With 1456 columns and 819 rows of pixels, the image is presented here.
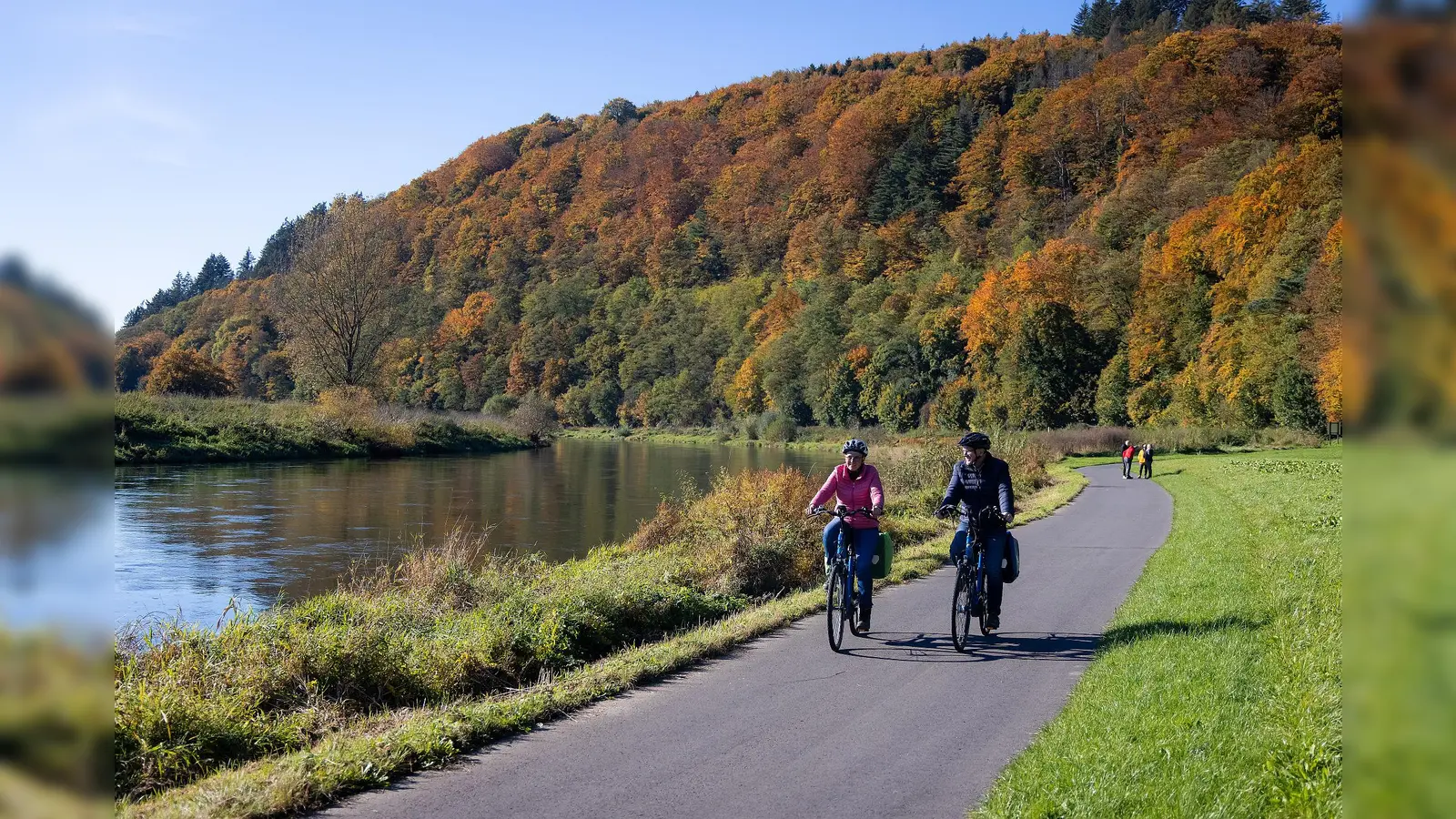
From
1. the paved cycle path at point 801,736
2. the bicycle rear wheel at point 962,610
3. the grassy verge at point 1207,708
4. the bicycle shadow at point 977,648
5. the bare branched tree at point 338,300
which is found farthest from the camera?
the bare branched tree at point 338,300

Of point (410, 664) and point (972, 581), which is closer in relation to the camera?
point (410, 664)

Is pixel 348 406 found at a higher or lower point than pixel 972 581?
higher

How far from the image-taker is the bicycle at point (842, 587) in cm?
996

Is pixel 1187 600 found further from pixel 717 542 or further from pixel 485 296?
pixel 485 296

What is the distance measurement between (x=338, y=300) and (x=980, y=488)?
5449 centimetres

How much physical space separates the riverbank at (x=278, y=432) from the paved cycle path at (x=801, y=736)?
31673 mm

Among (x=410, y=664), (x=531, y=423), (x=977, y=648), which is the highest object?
(x=531, y=423)

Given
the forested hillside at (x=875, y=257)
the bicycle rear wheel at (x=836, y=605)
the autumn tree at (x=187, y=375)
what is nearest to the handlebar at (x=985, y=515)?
the bicycle rear wheel at (x=836, y=605)

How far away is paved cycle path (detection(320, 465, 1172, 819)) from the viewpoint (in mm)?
5773

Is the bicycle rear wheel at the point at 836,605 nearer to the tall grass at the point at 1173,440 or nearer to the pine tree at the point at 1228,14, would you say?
the tall grass at the point at 1173,440

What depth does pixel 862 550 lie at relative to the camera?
1055 centimetres

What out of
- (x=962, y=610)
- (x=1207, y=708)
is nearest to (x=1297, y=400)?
(x=962, y=610)

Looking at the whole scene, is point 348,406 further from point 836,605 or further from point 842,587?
point 836,605
